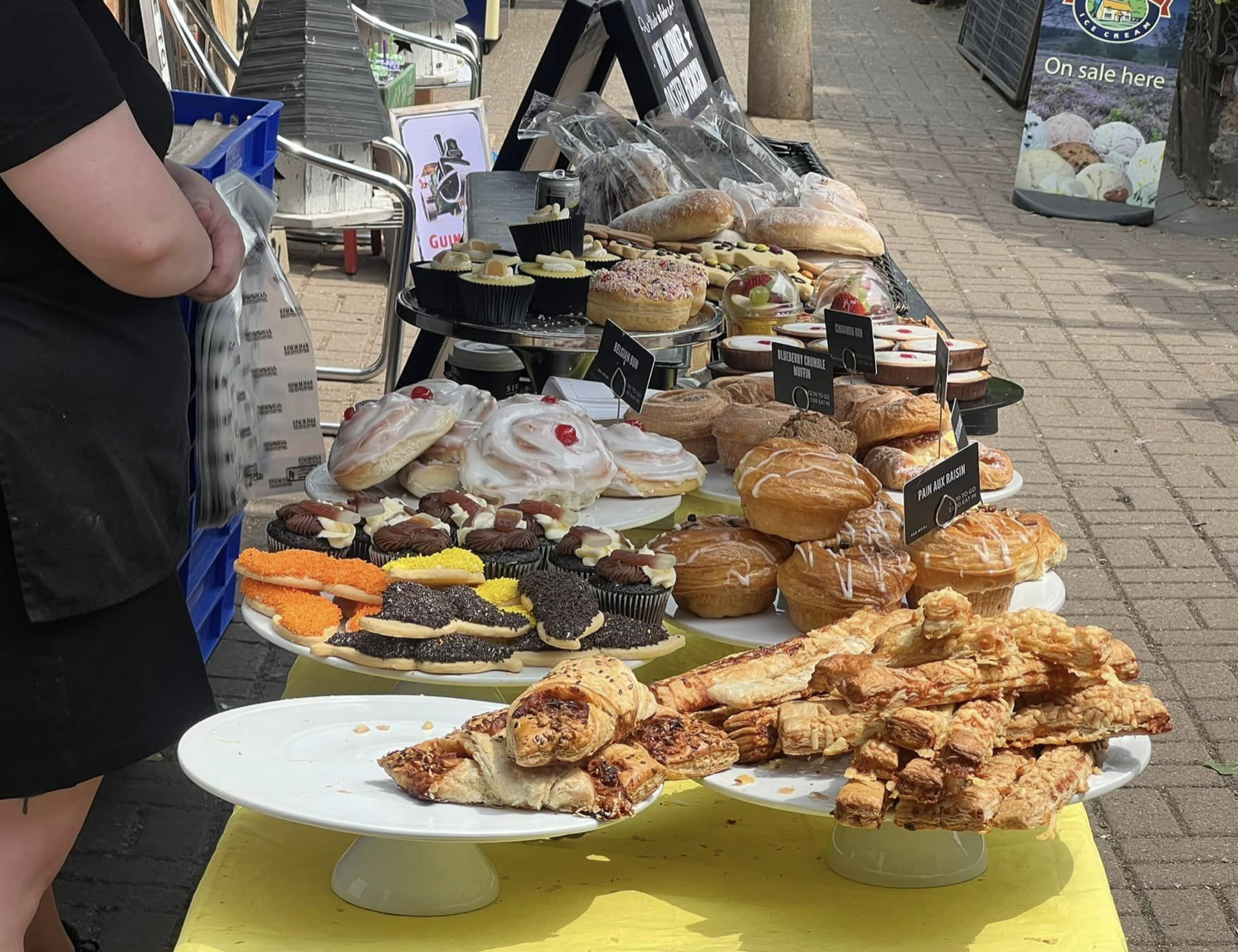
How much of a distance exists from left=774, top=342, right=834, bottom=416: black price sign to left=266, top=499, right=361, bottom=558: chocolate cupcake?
2.64ft

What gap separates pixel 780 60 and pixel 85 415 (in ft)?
33.9

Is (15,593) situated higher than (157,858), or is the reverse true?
(15,593)

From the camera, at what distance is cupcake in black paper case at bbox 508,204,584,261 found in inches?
127

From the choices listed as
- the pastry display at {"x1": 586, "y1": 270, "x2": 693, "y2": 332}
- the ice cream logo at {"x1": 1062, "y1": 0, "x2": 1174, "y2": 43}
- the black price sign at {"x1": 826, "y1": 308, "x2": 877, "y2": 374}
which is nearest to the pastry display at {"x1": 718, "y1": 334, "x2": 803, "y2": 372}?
the pastry display at {"x1": 586, "y1": 270, "x2": 693, "y2": 332}

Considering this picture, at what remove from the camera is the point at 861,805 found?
1383 millimetres

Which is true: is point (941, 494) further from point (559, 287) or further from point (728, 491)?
point (559, 287)

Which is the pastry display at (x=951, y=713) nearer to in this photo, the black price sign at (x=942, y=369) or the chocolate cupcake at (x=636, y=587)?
the chocolate cupcake at (x=636, y=587)

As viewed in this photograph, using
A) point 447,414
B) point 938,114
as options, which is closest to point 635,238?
point 447,414

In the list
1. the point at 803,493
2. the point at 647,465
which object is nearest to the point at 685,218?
the point at 647,465

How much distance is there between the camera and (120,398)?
1624 mm

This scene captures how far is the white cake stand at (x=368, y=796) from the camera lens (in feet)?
4.46

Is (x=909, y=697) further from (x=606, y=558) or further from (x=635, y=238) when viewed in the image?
(x=635, y=238)

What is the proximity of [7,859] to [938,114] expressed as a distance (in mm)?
11547

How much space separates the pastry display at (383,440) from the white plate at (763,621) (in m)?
0.52
